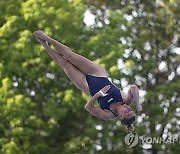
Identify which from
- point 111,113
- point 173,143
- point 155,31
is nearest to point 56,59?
point 111,113

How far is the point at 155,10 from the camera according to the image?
17359 mm

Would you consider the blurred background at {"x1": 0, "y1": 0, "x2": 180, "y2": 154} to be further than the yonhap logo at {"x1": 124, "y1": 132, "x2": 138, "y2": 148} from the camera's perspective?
Yes

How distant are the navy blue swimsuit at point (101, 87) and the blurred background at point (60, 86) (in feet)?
21.3

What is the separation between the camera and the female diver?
5832 mm

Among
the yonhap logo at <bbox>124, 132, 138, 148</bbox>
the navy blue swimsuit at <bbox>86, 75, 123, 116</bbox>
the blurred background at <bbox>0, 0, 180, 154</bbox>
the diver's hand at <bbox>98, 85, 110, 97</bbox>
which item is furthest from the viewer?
the blurred background at <bbox>0, 0, 180, 154</bbox>

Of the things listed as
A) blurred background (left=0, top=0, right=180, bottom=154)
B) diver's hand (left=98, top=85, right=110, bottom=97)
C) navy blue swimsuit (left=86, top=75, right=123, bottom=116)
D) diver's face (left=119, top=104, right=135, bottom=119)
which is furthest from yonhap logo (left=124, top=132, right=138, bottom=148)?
blurred background (left=0, top=0, right=180, bottom=154)

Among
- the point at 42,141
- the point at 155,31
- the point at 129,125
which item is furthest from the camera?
the point at 155,31

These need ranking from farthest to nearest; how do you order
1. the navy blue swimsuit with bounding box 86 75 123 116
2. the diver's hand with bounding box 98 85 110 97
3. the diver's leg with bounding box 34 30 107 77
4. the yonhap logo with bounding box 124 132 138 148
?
the yonhap logo with bounding box 124 132 138 148
the diver's leg with bounding box 34 30 107 77
the navy blue swimsuit with bounding box 86 75 123 116
the diver's hand with bounding box 98 85 110 97

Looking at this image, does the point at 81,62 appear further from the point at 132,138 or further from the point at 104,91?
the point at 132,138

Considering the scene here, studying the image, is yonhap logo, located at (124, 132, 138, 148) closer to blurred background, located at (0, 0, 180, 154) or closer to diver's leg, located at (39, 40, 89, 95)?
diver's leg, located at (39, 40, 89, 95)

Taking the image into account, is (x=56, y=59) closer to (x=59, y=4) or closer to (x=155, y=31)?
(x=59, y=4)

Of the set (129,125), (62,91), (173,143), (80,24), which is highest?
(129,125)

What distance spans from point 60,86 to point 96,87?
739 cm

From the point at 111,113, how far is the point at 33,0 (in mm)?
8388
